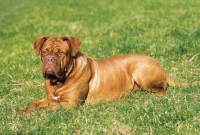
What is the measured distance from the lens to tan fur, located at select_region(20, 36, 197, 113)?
237 inches

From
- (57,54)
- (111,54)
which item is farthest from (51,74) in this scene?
(111,54)

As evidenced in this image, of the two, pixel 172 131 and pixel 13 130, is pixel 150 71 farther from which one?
pixel 13 130

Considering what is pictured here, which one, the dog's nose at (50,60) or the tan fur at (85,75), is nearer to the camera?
the dog's nose at (50,60)

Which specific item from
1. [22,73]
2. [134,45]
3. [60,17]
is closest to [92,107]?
[22,73]

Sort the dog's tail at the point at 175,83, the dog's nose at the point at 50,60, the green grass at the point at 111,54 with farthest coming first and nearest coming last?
the dog's tail at the point at 175,83
the dog's nose at the point at 50,60
the green grass at the point at 111,54

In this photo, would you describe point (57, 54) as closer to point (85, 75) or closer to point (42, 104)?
point (85, 75)

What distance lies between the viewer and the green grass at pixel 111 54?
4988mm

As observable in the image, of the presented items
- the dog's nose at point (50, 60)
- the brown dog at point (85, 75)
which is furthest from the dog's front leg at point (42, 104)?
the dog's nose at point (50, 60)

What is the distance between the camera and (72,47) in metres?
6.08

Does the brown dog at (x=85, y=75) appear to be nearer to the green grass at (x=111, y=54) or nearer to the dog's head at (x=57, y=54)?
the dog's head at (x=57, y=54)

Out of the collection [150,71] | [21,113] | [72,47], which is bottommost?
[21,113]

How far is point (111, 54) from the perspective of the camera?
8.99m

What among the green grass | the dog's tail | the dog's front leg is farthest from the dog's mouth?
the dog's tail

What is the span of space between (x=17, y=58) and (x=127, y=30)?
3.60 m
